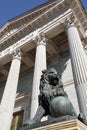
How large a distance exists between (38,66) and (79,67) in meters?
3.41

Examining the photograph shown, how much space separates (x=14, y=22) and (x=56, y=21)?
7.13 m

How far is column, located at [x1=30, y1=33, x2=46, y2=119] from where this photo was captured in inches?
411

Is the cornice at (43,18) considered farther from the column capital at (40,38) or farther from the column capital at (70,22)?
the column capital at (40,38)

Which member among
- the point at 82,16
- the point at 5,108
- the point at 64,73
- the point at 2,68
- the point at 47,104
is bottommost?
the point at 47,104

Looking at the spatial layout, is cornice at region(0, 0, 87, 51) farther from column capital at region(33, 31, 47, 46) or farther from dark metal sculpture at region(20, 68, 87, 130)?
dark metal sculpture at region(20, 68, 87, 130)

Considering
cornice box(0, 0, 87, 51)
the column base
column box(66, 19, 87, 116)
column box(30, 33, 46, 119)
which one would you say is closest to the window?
column box(30, 33, 46, 119)

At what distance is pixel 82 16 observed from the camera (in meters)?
16.2

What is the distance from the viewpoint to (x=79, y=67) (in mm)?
10062

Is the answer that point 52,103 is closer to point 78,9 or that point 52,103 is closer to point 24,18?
point 78,9

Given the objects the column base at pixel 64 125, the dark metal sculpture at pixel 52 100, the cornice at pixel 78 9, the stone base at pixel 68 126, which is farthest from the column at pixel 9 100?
the stone base at pixel 68 126

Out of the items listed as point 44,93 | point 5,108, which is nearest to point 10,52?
point 5,108

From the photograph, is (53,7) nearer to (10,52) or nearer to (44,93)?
(10,52)

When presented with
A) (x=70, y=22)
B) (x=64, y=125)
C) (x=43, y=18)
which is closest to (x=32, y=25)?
(x=43, y=18)

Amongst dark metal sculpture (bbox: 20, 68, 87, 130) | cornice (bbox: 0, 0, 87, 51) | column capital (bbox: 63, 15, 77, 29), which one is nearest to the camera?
dark metal sculpture (bbox: 20, 68, 87, 130)
